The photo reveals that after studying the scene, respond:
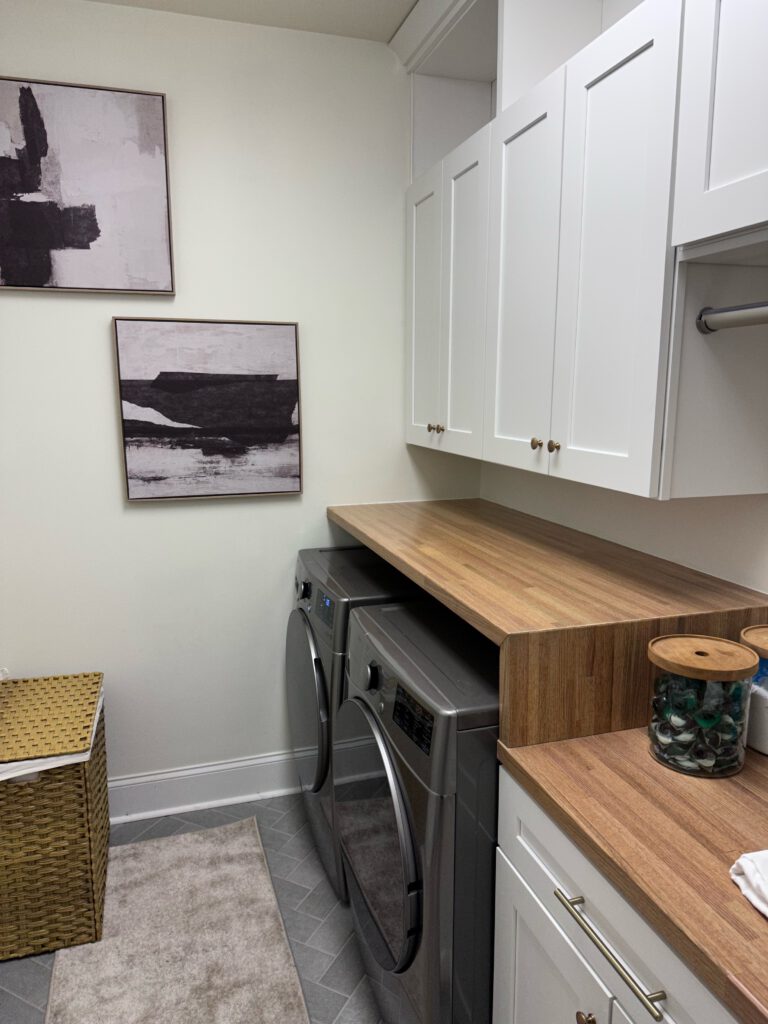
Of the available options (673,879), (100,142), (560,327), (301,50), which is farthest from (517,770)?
(301,50)

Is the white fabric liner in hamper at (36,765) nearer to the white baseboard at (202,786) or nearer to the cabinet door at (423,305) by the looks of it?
the white baseboard at (202,786)

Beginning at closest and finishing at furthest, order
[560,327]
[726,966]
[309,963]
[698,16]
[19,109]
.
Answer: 1. [726,966]
2. [698,16]
3. [560,327]
4. [309,963]
5. [19,109]

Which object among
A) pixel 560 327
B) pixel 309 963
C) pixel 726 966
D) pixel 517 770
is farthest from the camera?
pixel 309 963

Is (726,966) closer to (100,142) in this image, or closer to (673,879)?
(673,879)

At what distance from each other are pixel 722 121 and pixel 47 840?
2220mm

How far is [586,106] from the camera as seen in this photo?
4.75 ft

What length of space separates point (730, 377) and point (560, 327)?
1.30 ft

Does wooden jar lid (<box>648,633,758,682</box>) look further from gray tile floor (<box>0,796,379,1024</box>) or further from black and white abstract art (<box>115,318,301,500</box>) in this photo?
black and white abstract art (<box>115,318,301,500</box>)

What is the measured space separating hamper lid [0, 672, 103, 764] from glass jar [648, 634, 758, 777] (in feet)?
4.84

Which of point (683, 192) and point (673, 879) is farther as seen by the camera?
point (683, 192)

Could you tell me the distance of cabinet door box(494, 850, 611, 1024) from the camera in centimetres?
109

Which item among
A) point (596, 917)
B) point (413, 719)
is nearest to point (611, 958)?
point (596, 917)

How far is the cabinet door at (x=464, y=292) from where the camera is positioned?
1.94 meters

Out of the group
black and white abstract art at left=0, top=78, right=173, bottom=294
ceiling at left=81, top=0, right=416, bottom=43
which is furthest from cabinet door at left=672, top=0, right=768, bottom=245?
black and white abstract art at left=0, top=78, right=173, bottom=294
